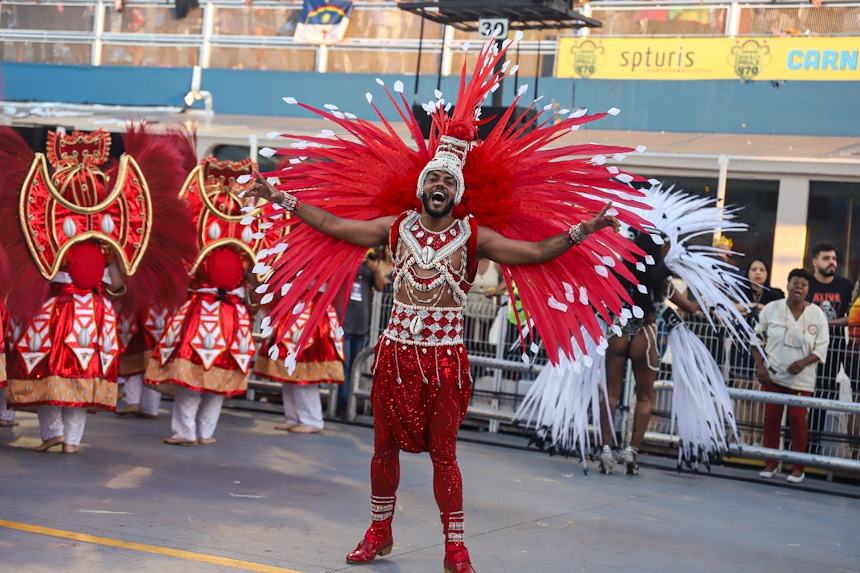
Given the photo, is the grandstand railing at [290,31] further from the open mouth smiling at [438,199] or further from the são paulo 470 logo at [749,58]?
the open mouth smiling at [438,199]

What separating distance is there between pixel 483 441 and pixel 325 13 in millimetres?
6710

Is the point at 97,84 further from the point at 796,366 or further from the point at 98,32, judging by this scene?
the point at 796,366

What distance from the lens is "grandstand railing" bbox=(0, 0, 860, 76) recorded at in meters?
11.2

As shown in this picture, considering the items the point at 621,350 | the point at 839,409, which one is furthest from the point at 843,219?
the point at 621,350

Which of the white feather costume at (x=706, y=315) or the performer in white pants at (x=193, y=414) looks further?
the performer in white pants at (x=193, y=414)

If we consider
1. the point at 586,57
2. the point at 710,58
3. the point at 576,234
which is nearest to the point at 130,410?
the point at 576,234

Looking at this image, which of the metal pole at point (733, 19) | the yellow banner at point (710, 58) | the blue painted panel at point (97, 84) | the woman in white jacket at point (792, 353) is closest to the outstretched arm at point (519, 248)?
the woman in white jacket at point (792, 353)

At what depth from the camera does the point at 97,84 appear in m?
14.3

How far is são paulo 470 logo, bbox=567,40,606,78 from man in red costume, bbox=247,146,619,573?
7551 mm

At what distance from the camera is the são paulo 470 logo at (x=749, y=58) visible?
35.9 ft

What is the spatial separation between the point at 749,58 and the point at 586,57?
5.79ft

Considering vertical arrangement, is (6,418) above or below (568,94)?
below

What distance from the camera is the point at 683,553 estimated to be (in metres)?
5.26

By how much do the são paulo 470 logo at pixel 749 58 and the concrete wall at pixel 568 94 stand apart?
17 cm
